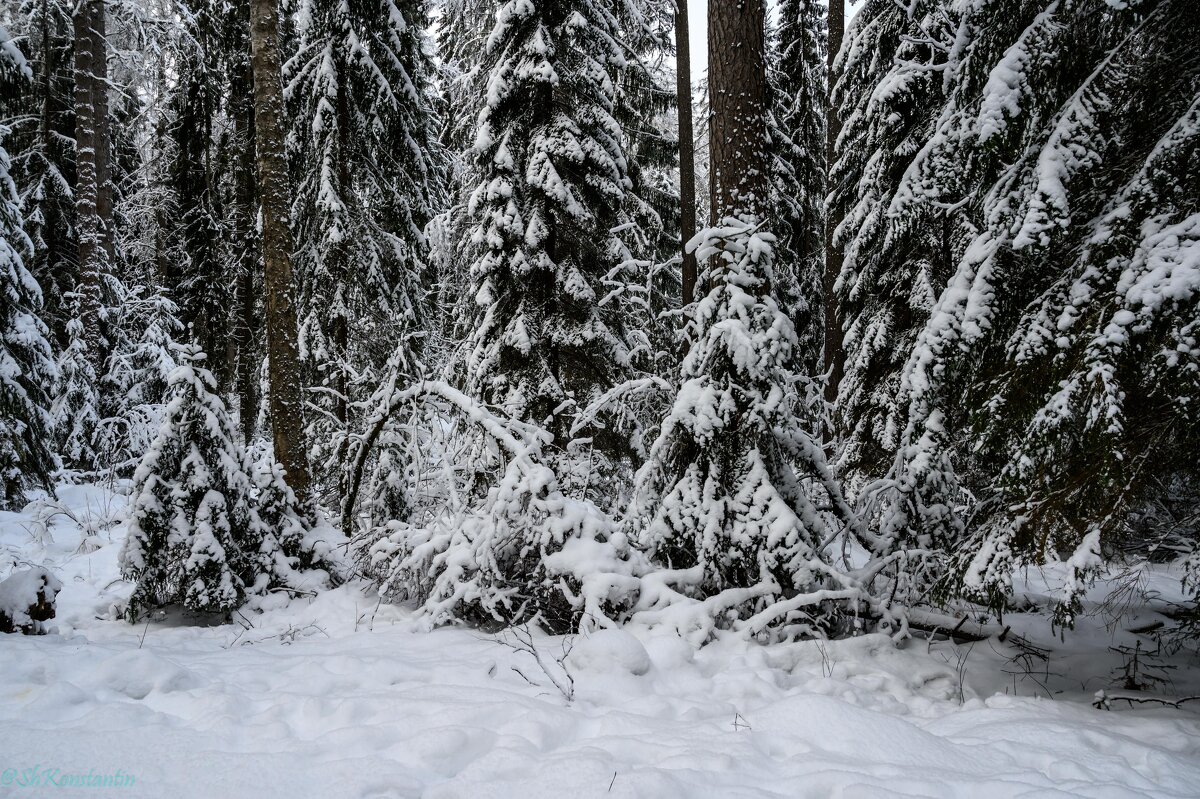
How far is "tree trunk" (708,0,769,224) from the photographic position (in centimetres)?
491

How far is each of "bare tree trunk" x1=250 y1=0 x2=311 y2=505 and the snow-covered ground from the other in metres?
2.42

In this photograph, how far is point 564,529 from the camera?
4723 mm

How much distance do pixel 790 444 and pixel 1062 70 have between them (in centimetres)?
287

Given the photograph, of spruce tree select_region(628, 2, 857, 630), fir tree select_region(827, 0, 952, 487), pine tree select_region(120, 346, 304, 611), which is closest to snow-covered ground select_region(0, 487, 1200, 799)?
pine tree select_region(120, 346, 304, 611)

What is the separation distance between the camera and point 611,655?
11.7 feet

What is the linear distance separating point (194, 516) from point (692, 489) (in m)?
4.14

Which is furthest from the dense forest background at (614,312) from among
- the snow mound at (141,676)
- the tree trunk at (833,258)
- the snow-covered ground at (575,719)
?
the snow mound at (141,676)

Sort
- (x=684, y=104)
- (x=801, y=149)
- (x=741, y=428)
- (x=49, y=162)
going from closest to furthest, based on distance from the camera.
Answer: (x=741, y=428) < (x=49, y=162) < (x=684, y=104) < (x=801, y=149)

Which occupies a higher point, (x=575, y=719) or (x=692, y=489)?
(x=692, y=489)

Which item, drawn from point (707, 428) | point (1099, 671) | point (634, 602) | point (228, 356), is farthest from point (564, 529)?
point (228, 356)

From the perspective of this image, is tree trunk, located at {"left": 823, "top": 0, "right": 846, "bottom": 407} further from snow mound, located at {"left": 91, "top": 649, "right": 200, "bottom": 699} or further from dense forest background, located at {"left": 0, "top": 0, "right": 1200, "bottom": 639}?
snow mound, located at {"left": 91, "top": 649, "right": 200, "bottom": 699}

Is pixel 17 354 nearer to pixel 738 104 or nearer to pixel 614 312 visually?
pixel 614 312

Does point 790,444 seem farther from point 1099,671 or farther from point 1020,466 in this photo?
point 1099,671

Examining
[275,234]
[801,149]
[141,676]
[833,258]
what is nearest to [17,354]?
[275,234]
